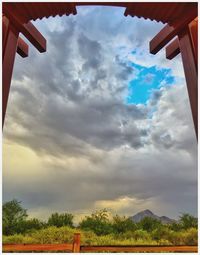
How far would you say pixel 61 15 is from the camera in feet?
7.28

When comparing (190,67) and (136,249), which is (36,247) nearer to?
(136,249)

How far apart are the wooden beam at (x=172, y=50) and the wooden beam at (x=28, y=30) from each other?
112 cm

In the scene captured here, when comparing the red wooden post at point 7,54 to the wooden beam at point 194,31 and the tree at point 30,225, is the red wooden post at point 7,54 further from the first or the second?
the tree at point 30,225

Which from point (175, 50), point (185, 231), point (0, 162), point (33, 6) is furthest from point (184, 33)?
point (185, 231)

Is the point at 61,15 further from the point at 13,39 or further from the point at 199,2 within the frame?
the point at 199,2

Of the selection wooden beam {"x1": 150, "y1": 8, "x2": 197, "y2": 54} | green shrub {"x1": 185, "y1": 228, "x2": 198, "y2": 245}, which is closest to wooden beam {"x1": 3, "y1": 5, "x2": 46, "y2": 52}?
wooden beam {"x1": 150, "y1": 8, "x2": 197, "y2": 54}

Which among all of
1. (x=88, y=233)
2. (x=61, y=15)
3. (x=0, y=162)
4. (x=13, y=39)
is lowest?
(x=88, y=233)

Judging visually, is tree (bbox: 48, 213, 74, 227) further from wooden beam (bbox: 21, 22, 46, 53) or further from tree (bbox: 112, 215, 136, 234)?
wooden beam (bbox: 21, 22, 46, 53)

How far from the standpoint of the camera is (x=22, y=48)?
2.98 meters

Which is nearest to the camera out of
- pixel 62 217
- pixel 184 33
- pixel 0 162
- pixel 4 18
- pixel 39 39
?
pixel 0 162

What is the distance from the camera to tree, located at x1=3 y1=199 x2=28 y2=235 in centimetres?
516

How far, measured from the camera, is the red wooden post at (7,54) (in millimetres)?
2055

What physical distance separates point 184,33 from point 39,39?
3.96ft

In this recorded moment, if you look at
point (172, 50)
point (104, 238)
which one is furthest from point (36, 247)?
point (172, 50)
